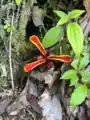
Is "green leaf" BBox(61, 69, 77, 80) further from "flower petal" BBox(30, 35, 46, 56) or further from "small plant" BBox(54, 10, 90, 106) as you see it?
"flower petal" BBox(30, 35, 46, 56)

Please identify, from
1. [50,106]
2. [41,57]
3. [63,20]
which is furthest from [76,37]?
[50,106]

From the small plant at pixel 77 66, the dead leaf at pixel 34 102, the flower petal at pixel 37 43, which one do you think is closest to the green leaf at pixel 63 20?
the small plant at pixel 77 66

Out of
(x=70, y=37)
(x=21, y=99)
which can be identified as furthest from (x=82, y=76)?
(x=21, y=99)

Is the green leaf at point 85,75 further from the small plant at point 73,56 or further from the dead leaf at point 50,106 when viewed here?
the dead leaf at point 50,106

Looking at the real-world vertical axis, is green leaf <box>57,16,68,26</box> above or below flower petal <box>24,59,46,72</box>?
above

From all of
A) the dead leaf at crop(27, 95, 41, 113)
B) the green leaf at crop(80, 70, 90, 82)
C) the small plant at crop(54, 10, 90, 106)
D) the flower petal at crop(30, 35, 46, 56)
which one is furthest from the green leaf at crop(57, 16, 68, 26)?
the dead leaf at crop(27, 95, 41, 113)

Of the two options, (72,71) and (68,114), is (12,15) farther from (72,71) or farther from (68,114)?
(68,114)
